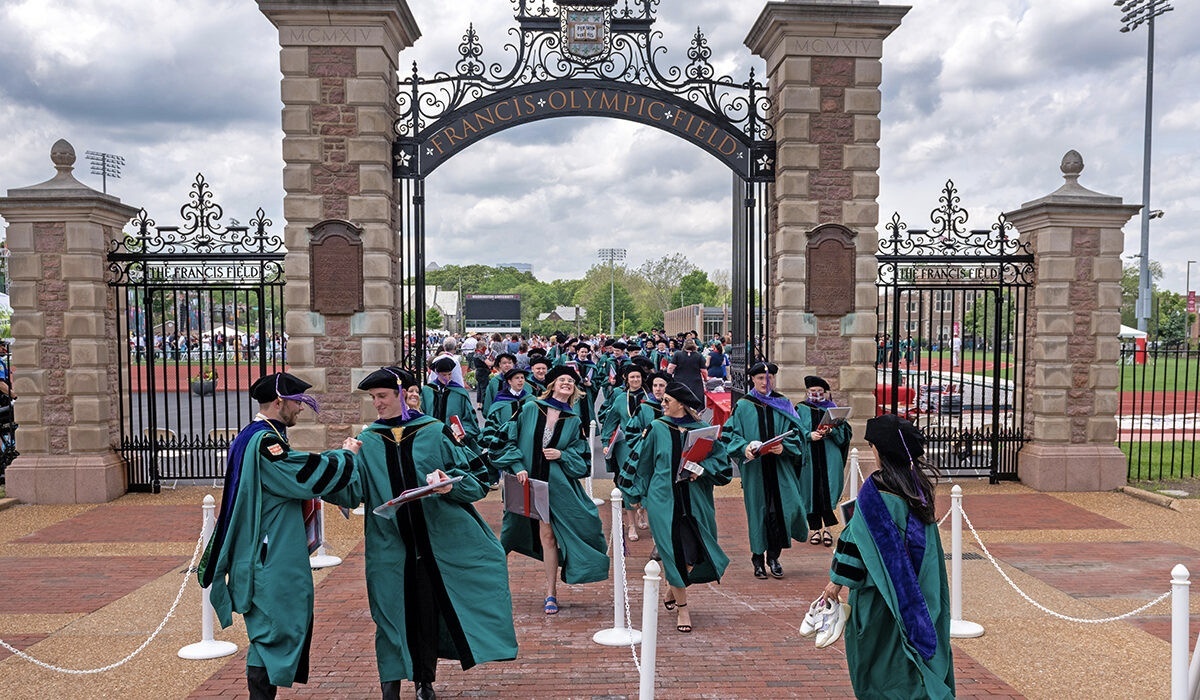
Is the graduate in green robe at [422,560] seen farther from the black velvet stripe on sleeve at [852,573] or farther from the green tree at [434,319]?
the green tree at [434,319]

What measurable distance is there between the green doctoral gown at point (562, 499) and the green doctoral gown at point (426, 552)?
6.46ft

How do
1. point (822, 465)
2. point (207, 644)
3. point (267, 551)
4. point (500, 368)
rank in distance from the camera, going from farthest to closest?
point (500, 368) < point (822, 465) < point (207, 644) < point (267, 551)

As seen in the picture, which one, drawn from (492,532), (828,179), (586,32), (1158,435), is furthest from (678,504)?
(1158,435)

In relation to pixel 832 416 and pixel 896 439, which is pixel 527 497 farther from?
pixel 896 439

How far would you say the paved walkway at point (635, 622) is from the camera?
5965 mm

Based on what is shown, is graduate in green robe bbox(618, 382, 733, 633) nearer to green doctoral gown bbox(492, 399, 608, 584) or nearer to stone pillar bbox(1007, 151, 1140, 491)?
green doctoral gown bbox(492, 399, 608, 584)

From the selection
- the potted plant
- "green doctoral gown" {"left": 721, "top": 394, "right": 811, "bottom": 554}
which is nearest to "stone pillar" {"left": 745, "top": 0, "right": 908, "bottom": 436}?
"green doctoral gown" {"left": 721, "top": 394, "right": 811, "bottom": 554}

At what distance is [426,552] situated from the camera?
5.48 meters

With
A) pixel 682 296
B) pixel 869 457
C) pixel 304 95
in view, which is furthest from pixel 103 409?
pixel 682 296

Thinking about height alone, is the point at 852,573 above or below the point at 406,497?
below

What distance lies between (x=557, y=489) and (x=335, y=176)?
253 inches

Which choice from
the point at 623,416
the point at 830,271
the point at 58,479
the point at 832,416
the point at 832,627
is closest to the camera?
the point at 832,627

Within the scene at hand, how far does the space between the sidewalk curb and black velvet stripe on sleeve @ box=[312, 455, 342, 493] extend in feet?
34.9

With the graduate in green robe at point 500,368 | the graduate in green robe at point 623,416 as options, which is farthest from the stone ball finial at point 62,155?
the graduate in green robe at point 623,416
